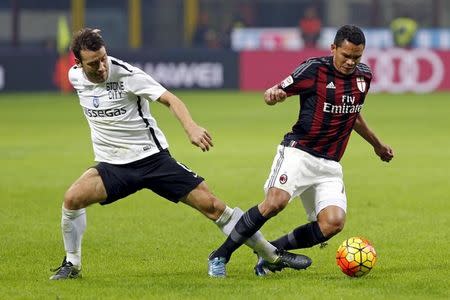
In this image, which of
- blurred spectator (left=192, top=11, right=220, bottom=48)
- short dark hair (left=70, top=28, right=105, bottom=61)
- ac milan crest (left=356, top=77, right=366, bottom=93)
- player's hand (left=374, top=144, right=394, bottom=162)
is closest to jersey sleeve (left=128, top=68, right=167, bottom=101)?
short dark hair (left=70, top=28, right=105, bottom=61)

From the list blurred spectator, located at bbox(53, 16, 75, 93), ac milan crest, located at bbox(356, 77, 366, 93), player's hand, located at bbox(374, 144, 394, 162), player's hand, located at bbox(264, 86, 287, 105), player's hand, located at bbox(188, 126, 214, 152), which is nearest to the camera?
player's hand, located at bbox(188, 126, 214, 152)

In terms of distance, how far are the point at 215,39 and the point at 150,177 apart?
30.6 metres

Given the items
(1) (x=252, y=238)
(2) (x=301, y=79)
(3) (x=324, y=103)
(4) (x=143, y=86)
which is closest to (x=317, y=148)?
(3) (x=324, y=103)

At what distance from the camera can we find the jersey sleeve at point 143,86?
9.09 meters

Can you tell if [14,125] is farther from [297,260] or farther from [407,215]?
[297,260]

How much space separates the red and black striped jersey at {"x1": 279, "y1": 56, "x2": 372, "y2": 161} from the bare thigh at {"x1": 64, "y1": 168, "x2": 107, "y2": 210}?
4.94 feet

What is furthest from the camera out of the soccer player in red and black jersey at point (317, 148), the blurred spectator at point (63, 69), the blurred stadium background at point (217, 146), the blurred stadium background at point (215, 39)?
the blurred stadium background at point (215, 39)

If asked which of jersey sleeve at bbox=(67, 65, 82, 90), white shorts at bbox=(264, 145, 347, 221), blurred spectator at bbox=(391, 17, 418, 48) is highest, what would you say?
jersey sleeve at bbox=(67, 65, 82, 90)

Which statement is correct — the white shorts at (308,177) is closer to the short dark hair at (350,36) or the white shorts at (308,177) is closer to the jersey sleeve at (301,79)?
the jersey sleeve at (301,79)

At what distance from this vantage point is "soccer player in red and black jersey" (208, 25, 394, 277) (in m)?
9.30

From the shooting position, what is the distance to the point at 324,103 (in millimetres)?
9477

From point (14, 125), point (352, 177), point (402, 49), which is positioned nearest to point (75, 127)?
point (14, 125)

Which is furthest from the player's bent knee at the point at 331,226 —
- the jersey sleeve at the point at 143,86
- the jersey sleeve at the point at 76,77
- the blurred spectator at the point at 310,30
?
the blurred spectator at the point at 310,30

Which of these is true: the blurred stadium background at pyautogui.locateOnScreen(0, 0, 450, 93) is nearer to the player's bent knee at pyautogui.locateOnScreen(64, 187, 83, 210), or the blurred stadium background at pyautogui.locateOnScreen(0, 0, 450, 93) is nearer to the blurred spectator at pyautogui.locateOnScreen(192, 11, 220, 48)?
the blurred spectator at pyautogui.locateOnScreen(192, 11, 220, 48)
